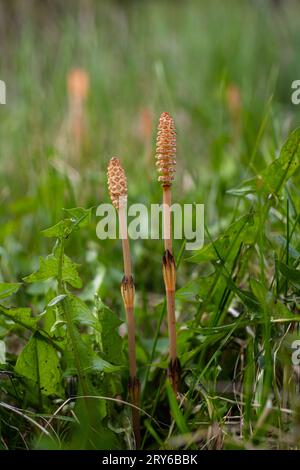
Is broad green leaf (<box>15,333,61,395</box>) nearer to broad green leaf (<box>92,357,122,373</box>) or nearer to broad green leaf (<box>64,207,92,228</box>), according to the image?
broad green leaf (<box>92,357,122,373</box>)

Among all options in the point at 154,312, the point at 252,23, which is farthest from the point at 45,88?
the point at 154,312

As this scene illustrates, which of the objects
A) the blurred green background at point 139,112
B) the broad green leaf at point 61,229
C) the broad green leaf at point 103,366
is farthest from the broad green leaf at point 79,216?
the blurred green background at point 139,112

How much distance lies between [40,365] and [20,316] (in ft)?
0.30

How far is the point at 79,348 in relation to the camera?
1.09 meters

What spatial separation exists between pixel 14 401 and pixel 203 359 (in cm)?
34

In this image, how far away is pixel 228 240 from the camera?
4.00ft

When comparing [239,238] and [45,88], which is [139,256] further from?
[45,88]

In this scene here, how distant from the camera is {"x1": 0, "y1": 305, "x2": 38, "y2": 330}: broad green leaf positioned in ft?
3.71

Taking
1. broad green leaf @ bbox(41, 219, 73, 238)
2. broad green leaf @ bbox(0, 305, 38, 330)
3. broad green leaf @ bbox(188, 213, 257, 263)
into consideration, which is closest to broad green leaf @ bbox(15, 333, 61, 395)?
broad green leaf @ bbox(0, 305, 38, 330)

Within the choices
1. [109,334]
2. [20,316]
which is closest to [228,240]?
[109,334]

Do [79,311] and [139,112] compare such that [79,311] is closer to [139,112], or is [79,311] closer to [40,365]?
[40,365]

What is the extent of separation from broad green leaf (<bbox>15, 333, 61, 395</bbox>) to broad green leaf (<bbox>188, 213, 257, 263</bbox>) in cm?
29

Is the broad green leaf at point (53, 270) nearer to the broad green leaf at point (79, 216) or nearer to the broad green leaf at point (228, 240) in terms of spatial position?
the broad green leaf at point (79, 216)

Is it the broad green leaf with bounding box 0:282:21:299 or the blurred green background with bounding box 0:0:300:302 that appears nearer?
the broad green leaf with bounding box 0:282:21:299
